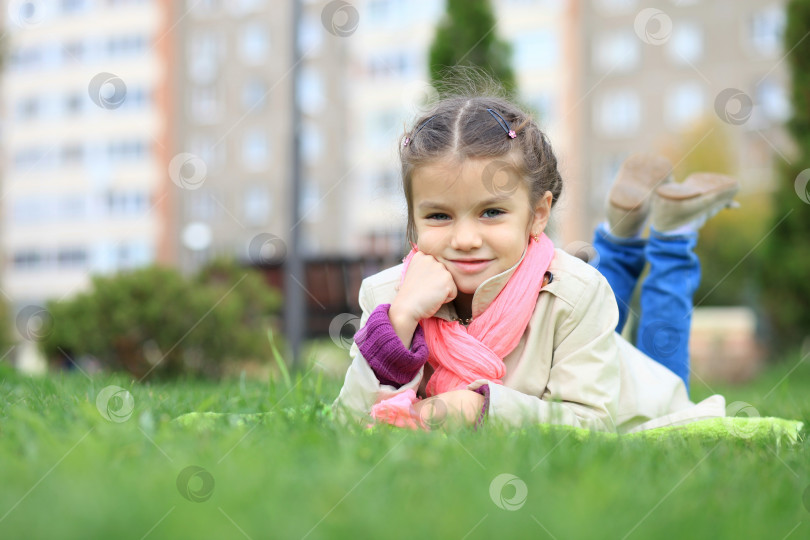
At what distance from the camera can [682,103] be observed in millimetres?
27719

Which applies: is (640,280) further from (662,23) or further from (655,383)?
(662,23)

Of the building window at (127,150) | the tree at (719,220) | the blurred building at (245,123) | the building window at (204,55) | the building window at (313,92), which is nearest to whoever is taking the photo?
the tree at (719,220)

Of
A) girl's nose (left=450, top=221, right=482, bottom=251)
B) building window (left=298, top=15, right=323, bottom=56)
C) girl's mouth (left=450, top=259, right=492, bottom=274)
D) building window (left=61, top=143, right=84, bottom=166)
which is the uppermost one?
girl's nose (left=450, top=221, right=482, bottom=251)

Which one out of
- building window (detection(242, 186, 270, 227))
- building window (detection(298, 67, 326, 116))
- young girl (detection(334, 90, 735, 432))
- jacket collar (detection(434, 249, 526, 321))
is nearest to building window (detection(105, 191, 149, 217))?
building window (detection(242, 186, 270, 227))

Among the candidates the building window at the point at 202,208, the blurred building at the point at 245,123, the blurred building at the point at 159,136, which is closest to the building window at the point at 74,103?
the blurred building at the point at 159,136

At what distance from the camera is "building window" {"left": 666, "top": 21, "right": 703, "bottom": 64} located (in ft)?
92.4

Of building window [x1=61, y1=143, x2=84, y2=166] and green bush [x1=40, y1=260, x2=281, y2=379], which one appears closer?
green bush [x1=40, y1=260, x2=281, y2=379]

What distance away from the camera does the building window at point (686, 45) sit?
28.2m

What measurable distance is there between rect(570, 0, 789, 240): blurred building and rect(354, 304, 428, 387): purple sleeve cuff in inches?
980

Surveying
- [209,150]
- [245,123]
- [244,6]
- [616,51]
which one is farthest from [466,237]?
[244,6]

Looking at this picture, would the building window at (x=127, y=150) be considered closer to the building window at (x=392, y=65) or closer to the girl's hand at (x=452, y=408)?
the building window at (x=392, y=65)

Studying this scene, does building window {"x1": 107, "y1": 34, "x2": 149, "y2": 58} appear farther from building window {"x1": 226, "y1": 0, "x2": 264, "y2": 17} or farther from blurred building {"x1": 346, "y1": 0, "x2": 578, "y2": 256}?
blurred building {"x1": 346, "y1": 0, "x2": 578, "y2": 256}

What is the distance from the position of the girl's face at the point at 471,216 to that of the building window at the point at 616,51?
27774 millimetres

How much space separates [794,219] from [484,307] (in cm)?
892
